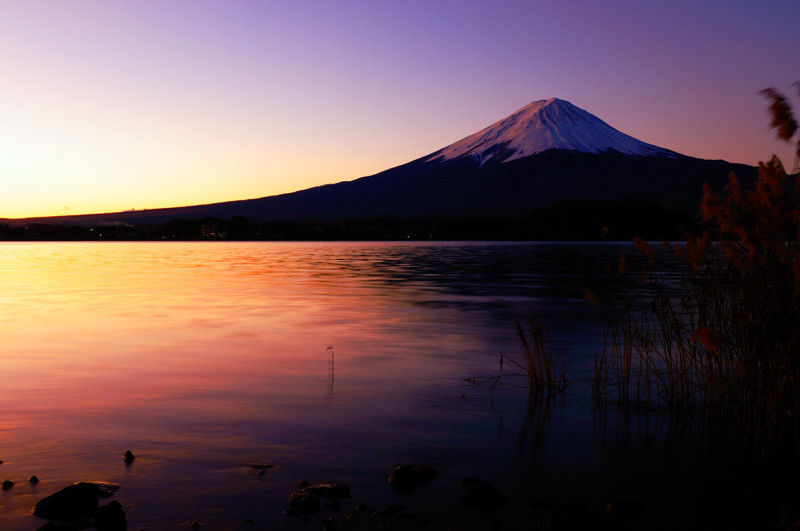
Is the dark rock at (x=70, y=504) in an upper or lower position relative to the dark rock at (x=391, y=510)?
upper

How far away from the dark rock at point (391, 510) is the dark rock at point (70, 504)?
2212mm

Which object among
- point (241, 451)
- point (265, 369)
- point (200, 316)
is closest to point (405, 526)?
point (241, 451)

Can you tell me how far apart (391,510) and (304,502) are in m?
0.70

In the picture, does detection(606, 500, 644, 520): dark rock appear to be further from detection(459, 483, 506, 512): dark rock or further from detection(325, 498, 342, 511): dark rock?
detection(325, 498, 342, 511): dark rock

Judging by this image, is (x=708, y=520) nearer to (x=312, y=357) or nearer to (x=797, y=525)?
(x=797, y=525)

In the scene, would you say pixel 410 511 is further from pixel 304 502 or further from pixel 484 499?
pixel 304 502

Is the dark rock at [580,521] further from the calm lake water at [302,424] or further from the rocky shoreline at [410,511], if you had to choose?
the calm lake water at [302,424]

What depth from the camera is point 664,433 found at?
7871 millimetres

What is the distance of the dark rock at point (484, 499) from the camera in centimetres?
582

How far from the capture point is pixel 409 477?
6.32 metres

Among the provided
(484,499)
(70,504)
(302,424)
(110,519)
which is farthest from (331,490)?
(302,424)

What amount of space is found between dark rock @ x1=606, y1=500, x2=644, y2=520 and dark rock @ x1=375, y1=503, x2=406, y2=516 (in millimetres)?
1681

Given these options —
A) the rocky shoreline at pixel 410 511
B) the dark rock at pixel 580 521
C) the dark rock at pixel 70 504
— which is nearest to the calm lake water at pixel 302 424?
the rocky shoreline at pixel 410 511

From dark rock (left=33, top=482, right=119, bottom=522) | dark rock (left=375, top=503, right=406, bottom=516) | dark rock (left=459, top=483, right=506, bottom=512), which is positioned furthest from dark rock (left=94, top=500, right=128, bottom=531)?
dark rock (left=459, top=483, right=506, bottom=512)
